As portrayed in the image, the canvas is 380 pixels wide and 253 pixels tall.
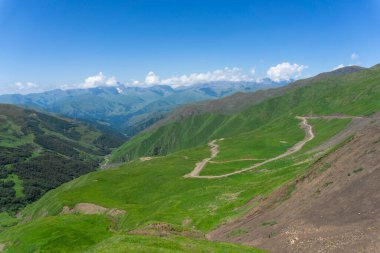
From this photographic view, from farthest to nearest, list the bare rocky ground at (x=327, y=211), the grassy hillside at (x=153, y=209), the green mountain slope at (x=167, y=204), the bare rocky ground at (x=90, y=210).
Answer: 1. the bare rocky ground at (x=90, y=210)
2. the green mountain slope at (x=167, y=204)
3. the grassy hillside at (x=153, y=209)
4. the bare rocky ground at (x=327, y=211)

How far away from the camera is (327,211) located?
39.6 metres

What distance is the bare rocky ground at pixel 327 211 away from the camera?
33.6 metres

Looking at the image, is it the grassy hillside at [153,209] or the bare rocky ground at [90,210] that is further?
the bare rocky ground at [90,210]

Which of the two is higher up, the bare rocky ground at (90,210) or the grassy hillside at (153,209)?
the grassy hillside at (153,209)

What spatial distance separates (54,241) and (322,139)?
11999cm

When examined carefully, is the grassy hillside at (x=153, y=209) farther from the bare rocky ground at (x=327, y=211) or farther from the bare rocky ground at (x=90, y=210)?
the bare rocky ground at (x=327, y=211)

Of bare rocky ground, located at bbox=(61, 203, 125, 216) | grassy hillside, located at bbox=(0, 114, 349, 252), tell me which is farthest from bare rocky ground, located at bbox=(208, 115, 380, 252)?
bare rocky ground, located at bbox=(61, 203, 125, 216)

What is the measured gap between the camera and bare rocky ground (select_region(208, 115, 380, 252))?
3362 centimetres

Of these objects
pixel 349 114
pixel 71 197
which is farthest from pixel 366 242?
pixel 349 114

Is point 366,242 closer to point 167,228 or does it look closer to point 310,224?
point 310,224

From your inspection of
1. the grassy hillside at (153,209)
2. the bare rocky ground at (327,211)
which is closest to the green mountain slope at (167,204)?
the grassy hillside at (153,209)

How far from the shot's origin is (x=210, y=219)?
6041 cm

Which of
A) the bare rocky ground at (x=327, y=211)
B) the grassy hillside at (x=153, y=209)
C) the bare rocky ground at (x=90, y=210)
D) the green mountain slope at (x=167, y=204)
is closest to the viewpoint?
the bare rocky ground at (x=327, y=211)

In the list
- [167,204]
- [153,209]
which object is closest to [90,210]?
[153,209]
